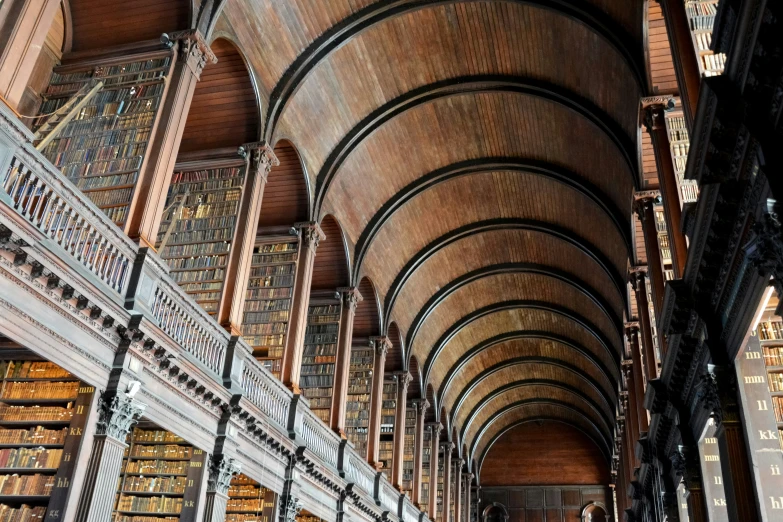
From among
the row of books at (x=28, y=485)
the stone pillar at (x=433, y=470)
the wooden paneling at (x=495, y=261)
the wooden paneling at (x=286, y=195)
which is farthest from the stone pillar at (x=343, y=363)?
the stone pillar at (x=433, y=470)

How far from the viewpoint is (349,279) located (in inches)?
565

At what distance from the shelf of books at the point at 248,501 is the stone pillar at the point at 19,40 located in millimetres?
6302

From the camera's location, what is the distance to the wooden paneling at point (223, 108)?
10195 millimetres

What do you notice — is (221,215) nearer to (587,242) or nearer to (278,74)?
(278,74)

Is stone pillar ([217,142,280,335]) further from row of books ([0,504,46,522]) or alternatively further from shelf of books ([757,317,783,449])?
shelf of books ([757,317,783,449])

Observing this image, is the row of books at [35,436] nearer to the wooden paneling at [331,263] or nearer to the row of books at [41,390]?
the row of books at [41,390]

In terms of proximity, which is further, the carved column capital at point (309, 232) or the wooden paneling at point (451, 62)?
the carved column capital at point (309, 232)

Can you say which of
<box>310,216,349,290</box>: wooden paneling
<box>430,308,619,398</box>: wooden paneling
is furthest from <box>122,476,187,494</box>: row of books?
<box>430,308,619,398</box>: wooden paneling

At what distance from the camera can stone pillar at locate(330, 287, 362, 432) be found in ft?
42.9

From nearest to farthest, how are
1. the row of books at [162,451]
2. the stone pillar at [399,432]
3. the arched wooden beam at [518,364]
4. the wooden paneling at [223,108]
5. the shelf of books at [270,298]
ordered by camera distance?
the row of books at [162,451], the wooden paneling at [223,108], the shelf of books at [270,298], the stone pillar at [399,432], the arched wooden beam at [518,364]

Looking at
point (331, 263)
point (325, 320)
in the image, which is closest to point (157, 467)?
point (325, 320)

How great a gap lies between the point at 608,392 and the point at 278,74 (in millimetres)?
17511

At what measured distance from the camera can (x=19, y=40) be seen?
5820mm

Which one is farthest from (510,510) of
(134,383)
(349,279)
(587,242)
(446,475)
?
(134,383)
